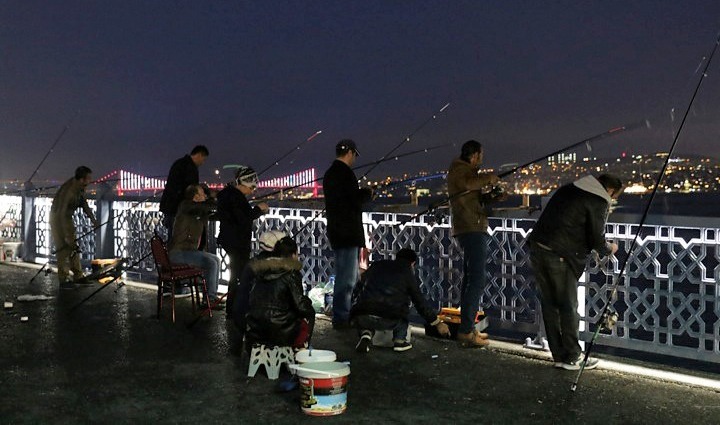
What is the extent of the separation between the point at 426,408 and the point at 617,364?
1.90 metres

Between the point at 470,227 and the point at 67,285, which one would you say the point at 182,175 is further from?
the point at 470,227

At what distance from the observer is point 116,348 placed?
651 centimetres

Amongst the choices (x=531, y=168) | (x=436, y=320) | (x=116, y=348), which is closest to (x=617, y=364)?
(x=436, y=320)

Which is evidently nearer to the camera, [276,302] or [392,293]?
[276,302]

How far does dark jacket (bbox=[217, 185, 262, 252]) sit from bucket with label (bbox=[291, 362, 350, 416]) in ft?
10.7

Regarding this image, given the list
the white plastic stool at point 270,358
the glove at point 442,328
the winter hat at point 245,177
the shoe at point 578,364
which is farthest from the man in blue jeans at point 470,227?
the winter hat at point 245,177

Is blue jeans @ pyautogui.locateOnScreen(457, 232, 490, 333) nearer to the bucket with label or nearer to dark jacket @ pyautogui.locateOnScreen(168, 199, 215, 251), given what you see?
the bucket with label

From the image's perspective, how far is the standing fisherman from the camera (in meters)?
10.5

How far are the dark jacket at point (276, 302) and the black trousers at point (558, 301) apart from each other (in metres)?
1.77

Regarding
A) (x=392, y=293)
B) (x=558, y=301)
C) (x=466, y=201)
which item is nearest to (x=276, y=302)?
Answer: (x=392, y=293)

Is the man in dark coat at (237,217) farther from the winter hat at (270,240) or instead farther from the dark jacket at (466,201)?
the dark jacket at (466,201)

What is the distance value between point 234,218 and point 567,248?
352 centimetres

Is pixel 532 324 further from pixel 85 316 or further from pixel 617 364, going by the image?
pixel 85 316

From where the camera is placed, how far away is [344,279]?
7.15m
